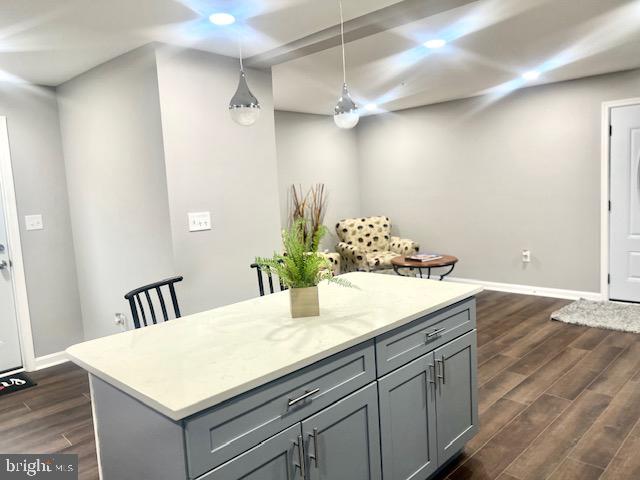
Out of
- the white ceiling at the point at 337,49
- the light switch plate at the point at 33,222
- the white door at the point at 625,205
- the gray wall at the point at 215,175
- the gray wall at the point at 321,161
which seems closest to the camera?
the white ceiling at the point at 337,49

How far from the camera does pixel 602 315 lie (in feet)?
14.8

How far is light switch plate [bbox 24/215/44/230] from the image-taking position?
3867mm

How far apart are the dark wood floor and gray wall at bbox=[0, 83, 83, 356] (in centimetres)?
38

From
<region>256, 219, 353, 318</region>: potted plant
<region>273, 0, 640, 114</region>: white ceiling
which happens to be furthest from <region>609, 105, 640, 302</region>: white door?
<region>256, 219, 353, 318</region>: potted plant

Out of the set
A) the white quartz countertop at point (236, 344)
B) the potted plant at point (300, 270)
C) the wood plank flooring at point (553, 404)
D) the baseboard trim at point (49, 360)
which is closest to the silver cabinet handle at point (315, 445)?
the white quartz countertop at point (236, 344)

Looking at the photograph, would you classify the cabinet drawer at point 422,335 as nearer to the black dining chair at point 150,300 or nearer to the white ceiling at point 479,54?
the black dining chair at point 150,300

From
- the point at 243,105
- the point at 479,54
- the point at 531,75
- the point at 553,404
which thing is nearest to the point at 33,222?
the point at 243,105

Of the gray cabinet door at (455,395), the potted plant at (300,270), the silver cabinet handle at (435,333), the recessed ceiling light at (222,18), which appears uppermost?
the recessed ceiling light at (222,18)

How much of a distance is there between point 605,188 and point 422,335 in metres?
3.90

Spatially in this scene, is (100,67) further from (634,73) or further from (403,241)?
(634,73)

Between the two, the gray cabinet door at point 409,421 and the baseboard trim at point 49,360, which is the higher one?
the gray cabinet door at point 409,421

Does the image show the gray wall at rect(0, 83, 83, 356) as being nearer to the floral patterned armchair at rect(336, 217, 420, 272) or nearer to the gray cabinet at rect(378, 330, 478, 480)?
the floral patterned armchair at rect(336, 217, 420, 272)

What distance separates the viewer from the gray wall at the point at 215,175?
10.1 ft

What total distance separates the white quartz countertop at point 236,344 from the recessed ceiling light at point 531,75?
3057mm
